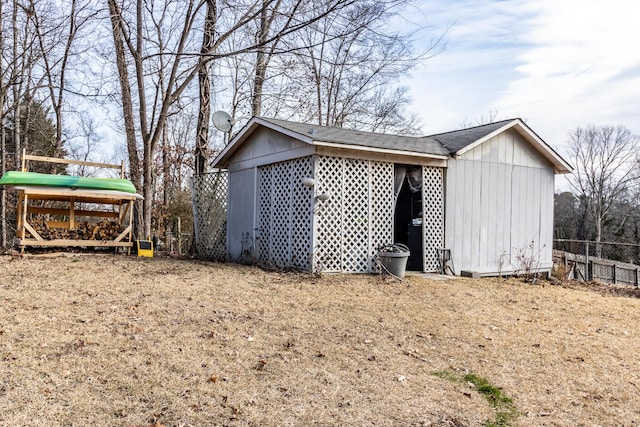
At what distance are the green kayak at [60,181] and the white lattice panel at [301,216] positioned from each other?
376 centimetres

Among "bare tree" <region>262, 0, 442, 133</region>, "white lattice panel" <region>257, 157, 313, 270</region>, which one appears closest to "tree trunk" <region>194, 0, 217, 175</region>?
"bare tree" <region>262, 0, 442, 133</region>

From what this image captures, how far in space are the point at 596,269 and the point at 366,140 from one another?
9.71 meters

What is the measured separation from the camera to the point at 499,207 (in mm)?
10203

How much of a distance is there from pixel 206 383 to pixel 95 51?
1054cm

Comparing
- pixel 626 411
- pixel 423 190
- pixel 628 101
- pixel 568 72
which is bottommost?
pixel 626 411

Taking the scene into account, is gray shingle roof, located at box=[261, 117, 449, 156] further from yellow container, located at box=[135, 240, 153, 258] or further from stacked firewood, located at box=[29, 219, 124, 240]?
stacked firewood, located at box=[29, 219, 124, 240]

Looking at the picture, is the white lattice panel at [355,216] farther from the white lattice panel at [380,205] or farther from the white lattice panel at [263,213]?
the white lattice panel at [263,213]

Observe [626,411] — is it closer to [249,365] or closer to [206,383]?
[249,365]

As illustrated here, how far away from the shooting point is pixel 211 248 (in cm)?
1145

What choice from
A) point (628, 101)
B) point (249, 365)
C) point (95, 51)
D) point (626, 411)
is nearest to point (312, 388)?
point (249, 365)

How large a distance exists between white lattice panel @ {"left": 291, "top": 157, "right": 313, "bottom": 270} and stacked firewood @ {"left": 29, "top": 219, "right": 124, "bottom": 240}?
169 inches

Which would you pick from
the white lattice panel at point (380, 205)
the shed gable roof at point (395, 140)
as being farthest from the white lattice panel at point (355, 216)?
the shed gable roof at point (395, 140)

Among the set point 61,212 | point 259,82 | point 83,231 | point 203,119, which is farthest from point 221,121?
point 61,212

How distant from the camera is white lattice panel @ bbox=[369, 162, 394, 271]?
8680 mm
